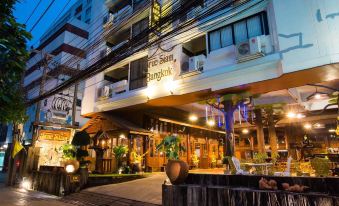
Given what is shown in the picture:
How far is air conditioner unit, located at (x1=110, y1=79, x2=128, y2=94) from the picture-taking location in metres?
15.7

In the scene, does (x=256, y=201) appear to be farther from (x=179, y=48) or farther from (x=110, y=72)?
(x=110, y=72)

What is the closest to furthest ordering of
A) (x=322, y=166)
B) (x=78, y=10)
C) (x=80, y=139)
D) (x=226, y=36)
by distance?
(x=322, y=166), (x=226, y=36), (x=80, y=139), (x=78, y=10)

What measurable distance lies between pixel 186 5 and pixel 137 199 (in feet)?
22.9

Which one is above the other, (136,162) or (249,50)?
(249,50)

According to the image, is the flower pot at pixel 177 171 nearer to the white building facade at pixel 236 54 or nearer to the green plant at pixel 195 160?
the white building facade at pixel 236 54

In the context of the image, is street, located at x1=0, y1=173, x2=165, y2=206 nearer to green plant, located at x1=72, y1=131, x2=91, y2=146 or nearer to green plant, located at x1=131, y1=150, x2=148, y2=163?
green plant, located at x1=72, y1=131, x2=91, y2=146

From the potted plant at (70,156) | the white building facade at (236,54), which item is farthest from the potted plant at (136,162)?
the potted plant at (70,156)

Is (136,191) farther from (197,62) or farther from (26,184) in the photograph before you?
(26,184)

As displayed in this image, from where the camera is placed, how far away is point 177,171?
22.9ft

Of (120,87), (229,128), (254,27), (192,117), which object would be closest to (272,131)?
(229,128)

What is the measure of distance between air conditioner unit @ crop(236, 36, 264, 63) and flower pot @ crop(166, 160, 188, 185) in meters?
5.65

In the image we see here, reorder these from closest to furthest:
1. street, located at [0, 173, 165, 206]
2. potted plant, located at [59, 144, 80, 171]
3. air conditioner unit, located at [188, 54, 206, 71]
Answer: street, located at [0, 173, 165, 206] → potted plant, located at [59, 144, 80, 171] → air conditioner unit, located at [188, 54, 206, 71]

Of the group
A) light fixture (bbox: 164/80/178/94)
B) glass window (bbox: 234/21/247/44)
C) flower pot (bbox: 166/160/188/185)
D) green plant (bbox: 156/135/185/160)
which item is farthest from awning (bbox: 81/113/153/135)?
glass window (bbox: 234/21/247/44)

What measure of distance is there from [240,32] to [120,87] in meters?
8.71
